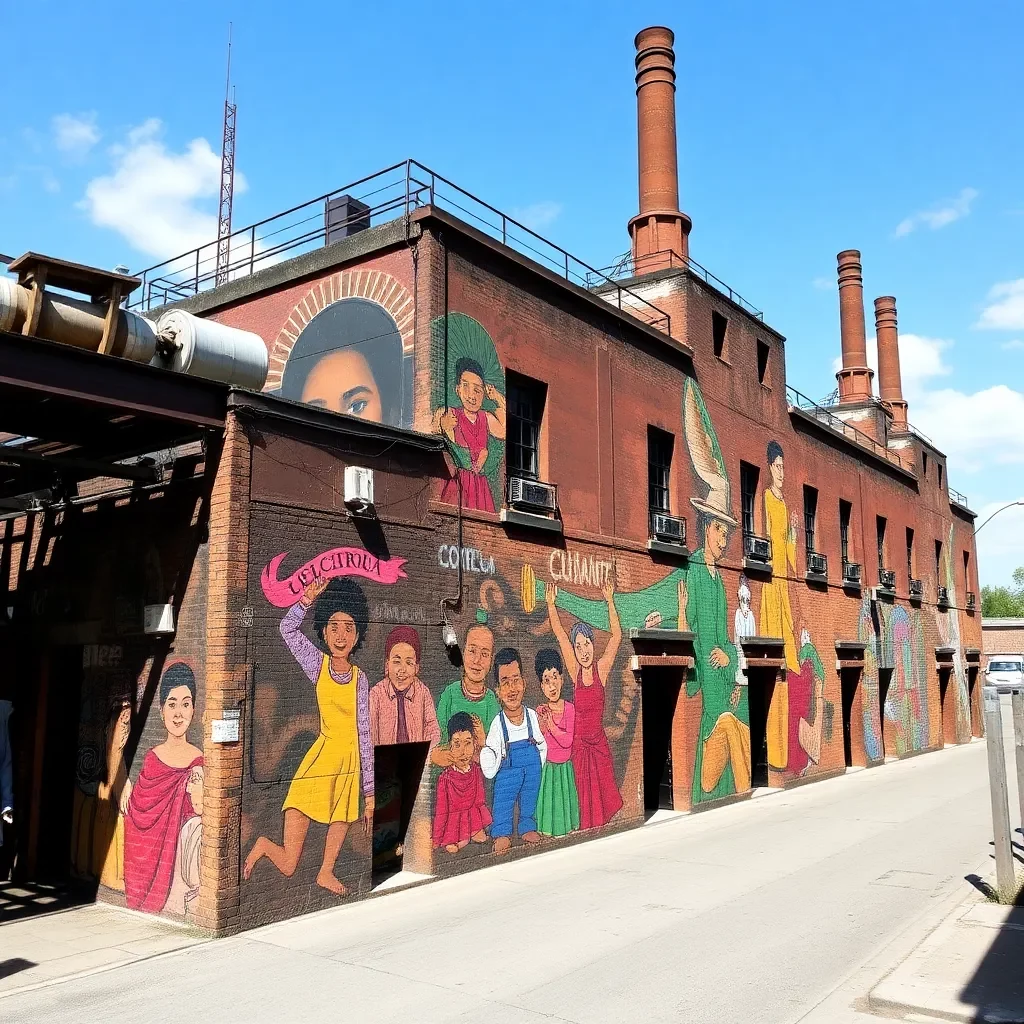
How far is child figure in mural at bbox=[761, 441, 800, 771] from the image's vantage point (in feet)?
67.6

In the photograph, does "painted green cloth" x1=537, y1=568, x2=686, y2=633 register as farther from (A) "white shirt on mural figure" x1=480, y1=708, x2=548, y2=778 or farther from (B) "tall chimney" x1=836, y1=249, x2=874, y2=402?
(B) "tall chimney" x1=836, y1=249, x2=874, y2=402

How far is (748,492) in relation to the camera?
20609 mm

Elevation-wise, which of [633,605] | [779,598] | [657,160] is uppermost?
[657,160]

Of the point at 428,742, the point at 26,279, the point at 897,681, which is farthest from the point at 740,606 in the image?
the point at 26,279

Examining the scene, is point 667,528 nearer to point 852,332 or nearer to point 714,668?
point 714,668

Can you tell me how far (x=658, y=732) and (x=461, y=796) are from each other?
6.31 meters

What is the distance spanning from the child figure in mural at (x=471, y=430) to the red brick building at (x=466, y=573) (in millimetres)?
46

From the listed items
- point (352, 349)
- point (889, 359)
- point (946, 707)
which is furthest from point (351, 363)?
point (889, 359)

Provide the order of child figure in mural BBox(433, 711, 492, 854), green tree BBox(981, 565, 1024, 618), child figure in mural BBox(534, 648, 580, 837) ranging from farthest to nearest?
green tree BBox(981, 565, 1024, 618) < child figure in mural BBox(534, 648, 580, 837) < child figure in mural BBox(433, 711, 492, 854)

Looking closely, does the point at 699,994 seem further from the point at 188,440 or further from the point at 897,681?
the point at 897,681

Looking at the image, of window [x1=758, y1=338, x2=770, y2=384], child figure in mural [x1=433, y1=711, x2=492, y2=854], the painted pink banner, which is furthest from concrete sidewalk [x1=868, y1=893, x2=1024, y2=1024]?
window [x1=758, y1=338, x2=770, y2=384]

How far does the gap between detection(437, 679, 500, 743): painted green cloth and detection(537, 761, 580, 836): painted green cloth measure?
1422 mm

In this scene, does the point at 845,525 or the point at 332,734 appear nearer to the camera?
the point at 332,734

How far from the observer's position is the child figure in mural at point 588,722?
13.9m
